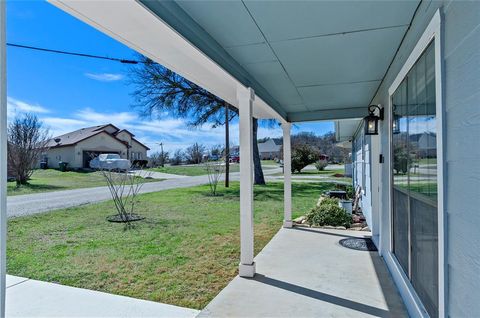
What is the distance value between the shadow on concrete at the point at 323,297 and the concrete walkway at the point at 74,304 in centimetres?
107

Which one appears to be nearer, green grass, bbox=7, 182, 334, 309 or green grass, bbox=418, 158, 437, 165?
green grass, bbox=418, 158, 437, 165

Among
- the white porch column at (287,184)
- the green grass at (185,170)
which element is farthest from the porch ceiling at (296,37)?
the green grass at (185,170)

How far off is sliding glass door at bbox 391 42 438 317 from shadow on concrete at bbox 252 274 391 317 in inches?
17.4

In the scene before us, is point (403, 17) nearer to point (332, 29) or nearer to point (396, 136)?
point (332, 29)

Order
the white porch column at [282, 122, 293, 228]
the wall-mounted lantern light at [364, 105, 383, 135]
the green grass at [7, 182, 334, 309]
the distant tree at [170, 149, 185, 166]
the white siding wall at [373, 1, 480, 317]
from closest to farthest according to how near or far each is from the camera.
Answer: the white siding wall at [373, 1, 480, 317] → the green grass at [7, 182, 334, 309] → the wall-mounted lantern light at [364, 105, 383, 135] → the white porch column at [282, 122, 293, 228] → the distant tree at [170, 149, 185, 166]

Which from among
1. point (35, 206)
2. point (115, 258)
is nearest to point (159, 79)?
point (35, 206)

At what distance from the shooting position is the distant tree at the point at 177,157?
2564cm

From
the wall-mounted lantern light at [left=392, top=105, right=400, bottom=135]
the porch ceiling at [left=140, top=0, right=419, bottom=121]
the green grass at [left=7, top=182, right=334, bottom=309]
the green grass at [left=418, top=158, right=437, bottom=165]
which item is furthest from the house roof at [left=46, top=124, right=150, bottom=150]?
the green grass at [left=418, top=158, right=437, bottom=165]

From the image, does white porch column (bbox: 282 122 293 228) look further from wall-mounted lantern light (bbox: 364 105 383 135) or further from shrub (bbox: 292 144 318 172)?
shrub (bbox: 292 144 318 172)

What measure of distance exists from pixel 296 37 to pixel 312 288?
2643 millimetres

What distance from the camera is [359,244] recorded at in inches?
202

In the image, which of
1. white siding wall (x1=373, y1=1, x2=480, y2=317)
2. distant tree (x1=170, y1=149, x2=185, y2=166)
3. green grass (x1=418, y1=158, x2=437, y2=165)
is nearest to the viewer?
white siding wall (x1=373, y1=1, x2=480, y2=317)

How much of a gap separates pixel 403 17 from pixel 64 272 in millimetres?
4796

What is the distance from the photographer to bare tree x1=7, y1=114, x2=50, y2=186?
13.7 m
